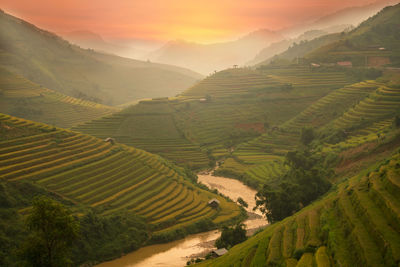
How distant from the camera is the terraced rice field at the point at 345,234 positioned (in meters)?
15.8

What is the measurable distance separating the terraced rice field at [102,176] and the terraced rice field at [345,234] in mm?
15930

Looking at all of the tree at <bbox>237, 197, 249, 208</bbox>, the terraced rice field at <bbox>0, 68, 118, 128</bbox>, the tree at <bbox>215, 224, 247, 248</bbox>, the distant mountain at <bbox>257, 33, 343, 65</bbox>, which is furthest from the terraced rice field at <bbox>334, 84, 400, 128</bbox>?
the distant mountain at <bbox>257, 33, 343, 65</bbox>

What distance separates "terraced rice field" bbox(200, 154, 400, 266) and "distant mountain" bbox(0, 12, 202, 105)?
118 metres

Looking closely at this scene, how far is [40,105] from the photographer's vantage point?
95.6 metres

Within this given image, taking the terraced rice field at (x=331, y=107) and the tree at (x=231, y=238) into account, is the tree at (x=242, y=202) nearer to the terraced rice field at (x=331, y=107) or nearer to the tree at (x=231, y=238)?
the tree at (x=231, y=238)

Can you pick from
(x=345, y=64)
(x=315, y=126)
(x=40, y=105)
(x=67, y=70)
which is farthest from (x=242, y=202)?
(x=67, y=70)

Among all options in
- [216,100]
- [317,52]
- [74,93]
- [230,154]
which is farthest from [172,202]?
[74,93]

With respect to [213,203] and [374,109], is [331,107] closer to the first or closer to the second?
[374,109]

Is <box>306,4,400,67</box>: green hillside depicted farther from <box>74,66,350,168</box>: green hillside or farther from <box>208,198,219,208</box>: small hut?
<box>208,198,219,208</box>: small hut

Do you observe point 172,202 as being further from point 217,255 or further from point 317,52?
point 317,52

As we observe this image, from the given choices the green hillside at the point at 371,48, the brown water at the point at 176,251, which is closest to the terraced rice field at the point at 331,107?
the green hillside at the point at 371,48

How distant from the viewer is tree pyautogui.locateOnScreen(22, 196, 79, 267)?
71.5ft

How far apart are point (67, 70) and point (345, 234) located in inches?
6122

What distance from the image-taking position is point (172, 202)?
4266cm
